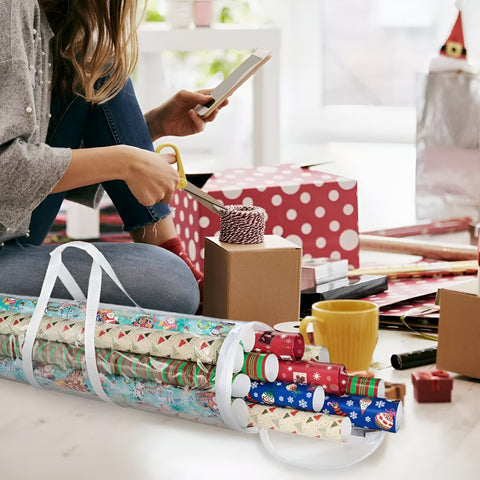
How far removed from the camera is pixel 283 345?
102 cm

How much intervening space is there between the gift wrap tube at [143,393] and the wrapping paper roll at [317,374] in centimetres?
7

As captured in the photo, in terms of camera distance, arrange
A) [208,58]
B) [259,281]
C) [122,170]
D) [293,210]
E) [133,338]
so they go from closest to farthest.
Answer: [133,338] < [122,170] < [259,281] < [293,210] < [208,58]

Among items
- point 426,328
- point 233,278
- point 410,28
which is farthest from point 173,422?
point 410,28

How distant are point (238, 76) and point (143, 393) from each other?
588 millimetres

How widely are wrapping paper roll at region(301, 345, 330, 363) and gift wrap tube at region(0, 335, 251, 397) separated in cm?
9

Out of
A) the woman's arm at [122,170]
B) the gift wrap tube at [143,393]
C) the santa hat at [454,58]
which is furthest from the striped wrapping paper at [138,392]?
the santa hat at [454,58]

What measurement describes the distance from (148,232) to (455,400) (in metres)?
0.62

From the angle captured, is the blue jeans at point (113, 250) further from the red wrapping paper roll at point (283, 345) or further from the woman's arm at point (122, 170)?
the red wrapping paper roll at point (283, 345)

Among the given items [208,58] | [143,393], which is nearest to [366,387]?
[143,393]

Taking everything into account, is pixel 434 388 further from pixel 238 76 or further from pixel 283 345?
pixel 238 76

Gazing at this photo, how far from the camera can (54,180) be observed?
3.73 feet

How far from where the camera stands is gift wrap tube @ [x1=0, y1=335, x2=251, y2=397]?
0.99 m

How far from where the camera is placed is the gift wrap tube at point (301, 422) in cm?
95

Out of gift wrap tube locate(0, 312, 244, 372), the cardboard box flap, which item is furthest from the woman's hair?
the cardboard box flap
